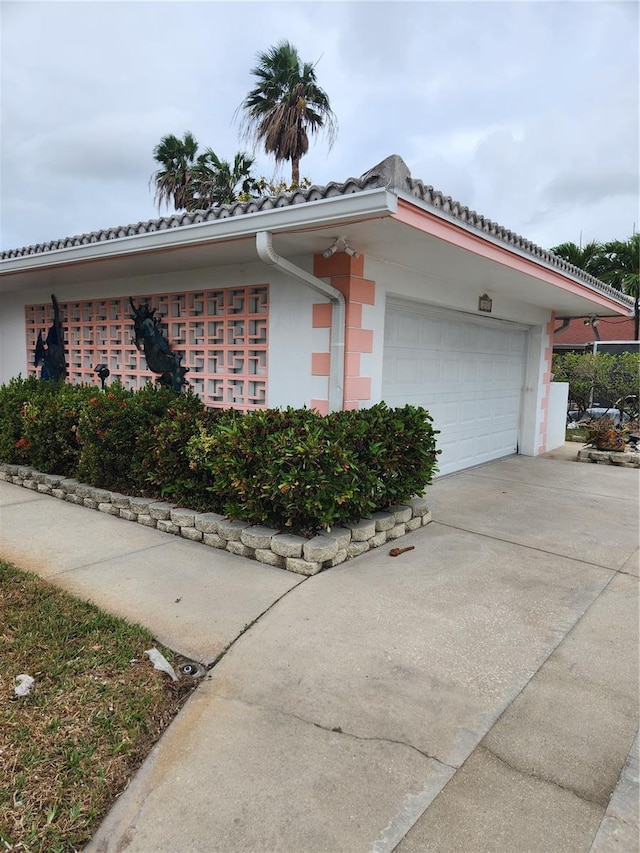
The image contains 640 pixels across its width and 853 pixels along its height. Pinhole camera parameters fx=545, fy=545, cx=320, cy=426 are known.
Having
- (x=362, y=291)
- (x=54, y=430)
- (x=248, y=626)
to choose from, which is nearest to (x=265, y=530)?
(x=248, y=626)

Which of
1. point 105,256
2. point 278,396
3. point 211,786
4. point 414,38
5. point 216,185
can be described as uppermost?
point 216,185

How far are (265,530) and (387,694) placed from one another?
200cm

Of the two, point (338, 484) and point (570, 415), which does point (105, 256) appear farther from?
point (570, 415)

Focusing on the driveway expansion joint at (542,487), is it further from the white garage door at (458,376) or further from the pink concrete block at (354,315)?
the pink concrete block at (354,315)

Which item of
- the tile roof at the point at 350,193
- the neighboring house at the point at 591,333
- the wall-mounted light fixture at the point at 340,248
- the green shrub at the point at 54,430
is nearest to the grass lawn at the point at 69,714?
the green shrub at the point at 54,430

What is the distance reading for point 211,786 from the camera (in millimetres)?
2094

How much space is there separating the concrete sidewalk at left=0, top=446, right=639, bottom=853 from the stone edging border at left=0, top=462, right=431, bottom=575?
0.36 feet

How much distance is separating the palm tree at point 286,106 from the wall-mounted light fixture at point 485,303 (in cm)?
1077

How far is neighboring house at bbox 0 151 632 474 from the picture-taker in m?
4.49

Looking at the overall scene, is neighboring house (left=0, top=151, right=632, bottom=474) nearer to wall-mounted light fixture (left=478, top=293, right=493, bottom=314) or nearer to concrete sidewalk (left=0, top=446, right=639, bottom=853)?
wall-mounted light fixture (left=478, top=293, right=493, bottom=314)

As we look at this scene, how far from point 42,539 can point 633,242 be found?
65.0 feet

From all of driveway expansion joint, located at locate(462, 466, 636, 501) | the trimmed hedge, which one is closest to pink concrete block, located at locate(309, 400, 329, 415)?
the trimmed hedge

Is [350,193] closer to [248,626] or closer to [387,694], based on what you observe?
[248,626]

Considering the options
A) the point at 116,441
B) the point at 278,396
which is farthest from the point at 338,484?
the point at 116,441
